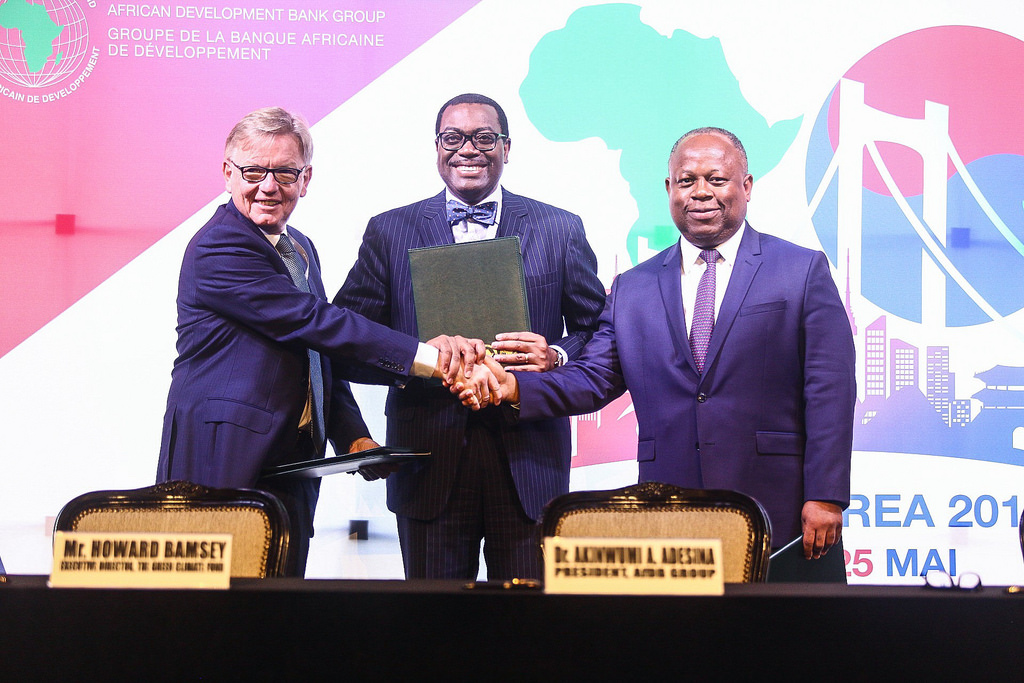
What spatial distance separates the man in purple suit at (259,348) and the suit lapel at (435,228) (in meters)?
0.43

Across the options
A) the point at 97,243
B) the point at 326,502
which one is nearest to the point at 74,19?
the point at 97,243

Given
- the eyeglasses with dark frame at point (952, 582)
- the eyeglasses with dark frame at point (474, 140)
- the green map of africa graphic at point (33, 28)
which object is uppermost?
the green map of africa graphic at point (33, 28)

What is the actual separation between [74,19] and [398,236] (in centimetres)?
181

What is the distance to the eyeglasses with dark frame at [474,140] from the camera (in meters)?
3.38

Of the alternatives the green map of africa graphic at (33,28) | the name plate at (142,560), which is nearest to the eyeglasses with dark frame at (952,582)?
the name plate at (142,560)

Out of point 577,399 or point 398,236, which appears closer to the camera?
point 577,399

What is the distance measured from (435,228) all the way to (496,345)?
1.77 ft

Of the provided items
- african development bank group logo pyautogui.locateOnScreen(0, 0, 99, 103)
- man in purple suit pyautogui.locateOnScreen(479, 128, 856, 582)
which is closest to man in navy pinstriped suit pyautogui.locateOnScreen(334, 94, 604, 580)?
man in purple suit pyautogui.locateOnScreen(479, 128, 856, 582)

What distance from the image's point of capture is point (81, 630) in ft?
3.53

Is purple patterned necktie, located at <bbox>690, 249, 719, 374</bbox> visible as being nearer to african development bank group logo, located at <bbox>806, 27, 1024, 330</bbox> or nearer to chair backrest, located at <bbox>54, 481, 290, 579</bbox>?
african development bank group logo, located at <bbox>806, 27, 1024, 330</bbox>

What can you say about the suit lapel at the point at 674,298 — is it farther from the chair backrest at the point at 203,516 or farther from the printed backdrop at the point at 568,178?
the chair backrest at the point at 203,516

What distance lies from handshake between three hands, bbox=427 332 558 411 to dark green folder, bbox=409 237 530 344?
0.19 feet

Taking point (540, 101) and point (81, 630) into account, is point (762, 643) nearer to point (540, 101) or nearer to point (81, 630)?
point (81, 630)

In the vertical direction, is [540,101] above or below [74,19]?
below
